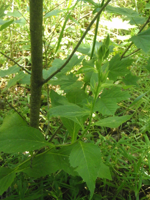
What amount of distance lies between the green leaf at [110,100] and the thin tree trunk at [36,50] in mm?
341

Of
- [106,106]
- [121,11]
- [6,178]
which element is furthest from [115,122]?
[6,178]

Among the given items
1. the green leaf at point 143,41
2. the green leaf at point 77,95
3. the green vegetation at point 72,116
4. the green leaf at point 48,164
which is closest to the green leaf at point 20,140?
the green vegetation at point 72,116

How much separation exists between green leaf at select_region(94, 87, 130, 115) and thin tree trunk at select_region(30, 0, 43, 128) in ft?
1.12

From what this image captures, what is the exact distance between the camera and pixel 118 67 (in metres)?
0.99

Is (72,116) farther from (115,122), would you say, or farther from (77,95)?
(77,95)

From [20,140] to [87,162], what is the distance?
1.11ft

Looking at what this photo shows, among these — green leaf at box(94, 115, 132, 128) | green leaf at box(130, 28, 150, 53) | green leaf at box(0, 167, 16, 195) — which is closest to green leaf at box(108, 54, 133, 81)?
green leaf at box(130, 28, 150, 53)

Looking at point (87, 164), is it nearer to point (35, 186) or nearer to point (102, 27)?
point (35, 186)

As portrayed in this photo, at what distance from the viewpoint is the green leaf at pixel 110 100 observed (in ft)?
2.70

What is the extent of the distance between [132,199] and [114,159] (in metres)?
0.27

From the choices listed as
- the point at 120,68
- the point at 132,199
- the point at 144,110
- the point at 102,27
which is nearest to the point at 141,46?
the point at 120,68

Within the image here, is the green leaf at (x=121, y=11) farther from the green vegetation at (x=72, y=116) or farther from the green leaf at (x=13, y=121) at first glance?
the green leaf at (x=13, y=121)

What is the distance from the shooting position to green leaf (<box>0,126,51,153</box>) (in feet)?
2.89

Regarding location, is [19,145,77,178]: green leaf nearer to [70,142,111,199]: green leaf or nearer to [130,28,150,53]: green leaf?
[70,142,111,199]: green leaf
